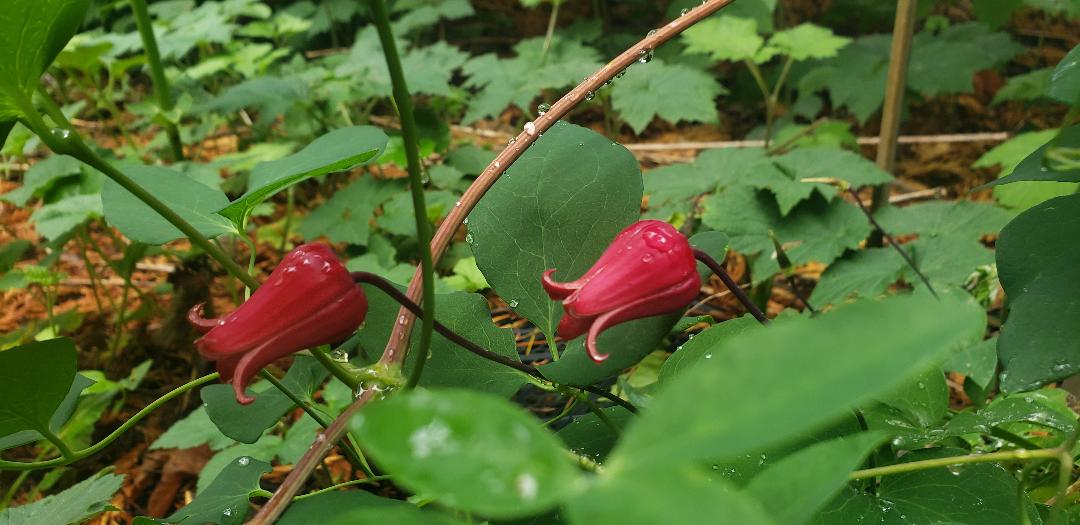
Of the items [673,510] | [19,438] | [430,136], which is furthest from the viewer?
[430,136]

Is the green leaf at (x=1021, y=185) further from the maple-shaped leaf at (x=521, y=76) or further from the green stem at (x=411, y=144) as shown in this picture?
the green stem at (x=411, y=144)

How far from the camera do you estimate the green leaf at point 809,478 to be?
26cm

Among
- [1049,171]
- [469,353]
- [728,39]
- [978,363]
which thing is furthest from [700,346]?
[728,39]

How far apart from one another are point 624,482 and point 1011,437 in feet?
1.82

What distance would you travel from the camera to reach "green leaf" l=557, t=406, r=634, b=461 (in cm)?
56

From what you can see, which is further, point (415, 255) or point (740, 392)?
point (415, 255)

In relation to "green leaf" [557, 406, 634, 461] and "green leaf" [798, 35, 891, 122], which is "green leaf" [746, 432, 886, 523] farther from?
"green leaf" [798, 35, 891, 122]

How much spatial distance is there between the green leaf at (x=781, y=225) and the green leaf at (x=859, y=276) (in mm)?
26

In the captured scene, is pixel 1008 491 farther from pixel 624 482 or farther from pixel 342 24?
pixel 342 24

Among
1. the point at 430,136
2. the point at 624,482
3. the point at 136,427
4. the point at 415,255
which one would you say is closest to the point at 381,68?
the point at 430,136

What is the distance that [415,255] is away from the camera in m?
1.68

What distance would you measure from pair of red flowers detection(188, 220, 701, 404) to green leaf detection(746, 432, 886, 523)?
18 centimetres

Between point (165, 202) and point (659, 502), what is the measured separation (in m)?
0.53

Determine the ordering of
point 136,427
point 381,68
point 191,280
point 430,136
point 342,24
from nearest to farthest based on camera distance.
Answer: point 136,427, point 191,280, point 430,136, point 381,68, point 342,24
